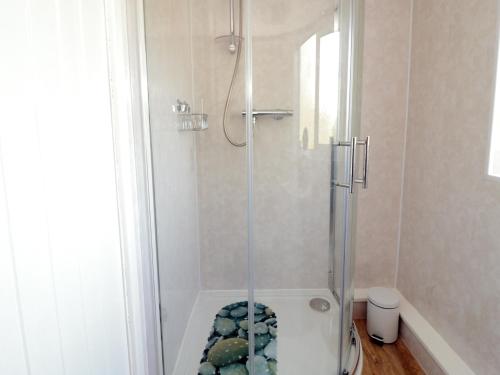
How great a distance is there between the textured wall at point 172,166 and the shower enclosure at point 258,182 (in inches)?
0.5

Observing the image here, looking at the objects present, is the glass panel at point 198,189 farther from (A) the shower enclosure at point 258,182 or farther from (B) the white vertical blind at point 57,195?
(B) the white vertical blind at point 57,195

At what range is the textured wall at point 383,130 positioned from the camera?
82.7 inches

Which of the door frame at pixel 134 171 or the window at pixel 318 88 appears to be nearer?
the door frame at pixel 134 171

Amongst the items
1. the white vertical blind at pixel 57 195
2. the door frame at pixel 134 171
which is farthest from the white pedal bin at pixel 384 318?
the white vertical blind at pixel 57 195

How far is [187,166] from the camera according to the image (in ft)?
6.69

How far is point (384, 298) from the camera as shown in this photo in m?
2.01

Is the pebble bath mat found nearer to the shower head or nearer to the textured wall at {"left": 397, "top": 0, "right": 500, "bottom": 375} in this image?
the textured wall at {"left": 397, "top": 0, "right": 500, "bottom": 375}

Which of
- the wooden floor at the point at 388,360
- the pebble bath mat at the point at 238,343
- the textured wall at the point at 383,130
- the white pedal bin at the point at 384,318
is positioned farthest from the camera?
the textured wall at the point at 383,130

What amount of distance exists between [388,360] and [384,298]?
36 centimetres

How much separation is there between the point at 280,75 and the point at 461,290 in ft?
5.38

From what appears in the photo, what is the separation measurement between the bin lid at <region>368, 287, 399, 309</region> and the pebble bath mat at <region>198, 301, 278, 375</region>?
2.23 ft

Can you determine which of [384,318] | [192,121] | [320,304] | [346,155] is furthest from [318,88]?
[384,318]

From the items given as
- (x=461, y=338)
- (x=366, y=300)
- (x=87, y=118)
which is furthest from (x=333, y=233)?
(x=87, y=118)

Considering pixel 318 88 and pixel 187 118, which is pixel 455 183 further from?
pixel 187 118
